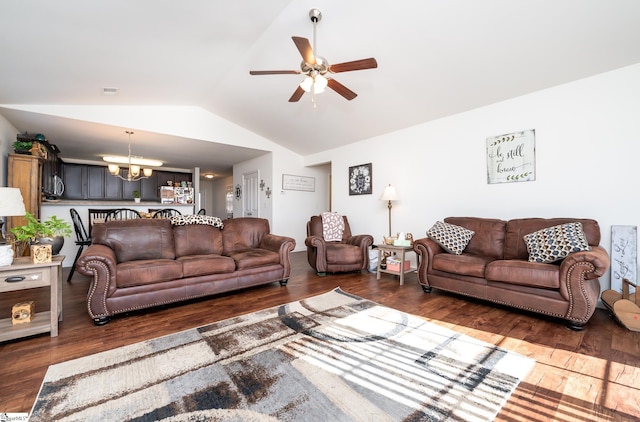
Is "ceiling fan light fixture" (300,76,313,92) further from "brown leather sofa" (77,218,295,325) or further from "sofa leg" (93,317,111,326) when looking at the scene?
"sofa leg" (93,317,111,326)

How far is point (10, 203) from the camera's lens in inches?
77.1

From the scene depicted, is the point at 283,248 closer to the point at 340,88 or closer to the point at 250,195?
the point at 340,88

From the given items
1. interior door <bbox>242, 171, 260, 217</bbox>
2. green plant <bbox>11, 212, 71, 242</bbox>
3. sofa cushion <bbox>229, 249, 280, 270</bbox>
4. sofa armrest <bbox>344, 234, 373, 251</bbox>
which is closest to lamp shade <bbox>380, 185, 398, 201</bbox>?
sofa armrest <bbox>344, 234, 373, 251</bbox>

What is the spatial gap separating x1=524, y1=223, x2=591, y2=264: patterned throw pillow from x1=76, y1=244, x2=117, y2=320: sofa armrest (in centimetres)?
412

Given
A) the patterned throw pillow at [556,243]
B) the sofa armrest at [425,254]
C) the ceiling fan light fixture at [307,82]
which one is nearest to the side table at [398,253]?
the sofa armrest at [425,254]

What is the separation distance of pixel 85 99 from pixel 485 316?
5.81m

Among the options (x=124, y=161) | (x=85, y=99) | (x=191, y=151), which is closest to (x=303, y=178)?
(x=191, y=151)

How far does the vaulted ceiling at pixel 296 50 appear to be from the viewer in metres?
2.26

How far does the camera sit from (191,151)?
6.13 metres

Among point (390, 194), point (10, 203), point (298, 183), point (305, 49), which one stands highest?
point (305, 49)

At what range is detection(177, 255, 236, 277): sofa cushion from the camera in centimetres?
289

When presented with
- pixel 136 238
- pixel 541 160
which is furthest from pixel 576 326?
pixel 136 238

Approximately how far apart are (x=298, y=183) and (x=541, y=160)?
479 cm

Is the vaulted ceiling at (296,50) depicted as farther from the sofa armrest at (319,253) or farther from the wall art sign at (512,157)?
the sofa armrest at (319,253)
